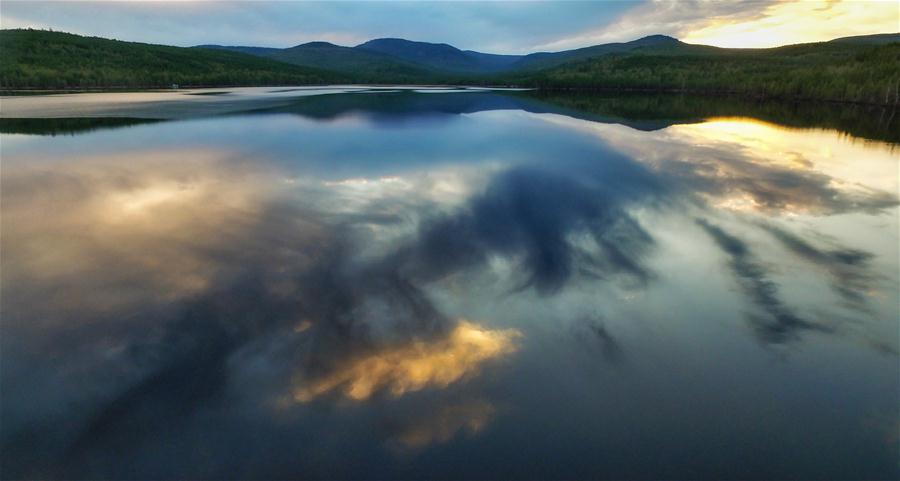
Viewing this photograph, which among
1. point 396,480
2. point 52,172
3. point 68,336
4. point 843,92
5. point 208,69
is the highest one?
point 208,69

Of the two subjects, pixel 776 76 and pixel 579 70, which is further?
pixel 579 70

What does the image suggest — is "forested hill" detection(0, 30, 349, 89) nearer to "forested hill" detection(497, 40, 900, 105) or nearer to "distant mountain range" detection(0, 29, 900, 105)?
"distant mountain range" detection(0, 29, 900, 105)

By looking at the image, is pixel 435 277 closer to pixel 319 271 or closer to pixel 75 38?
pixel 319 271

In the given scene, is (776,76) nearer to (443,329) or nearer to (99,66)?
(443,329)

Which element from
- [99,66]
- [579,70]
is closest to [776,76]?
[579,70]

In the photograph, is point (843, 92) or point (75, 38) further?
point (75, 38)

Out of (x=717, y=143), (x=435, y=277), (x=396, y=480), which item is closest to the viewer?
(x=396, y=480)

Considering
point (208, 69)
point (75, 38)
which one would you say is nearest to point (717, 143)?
point (208, 69)
